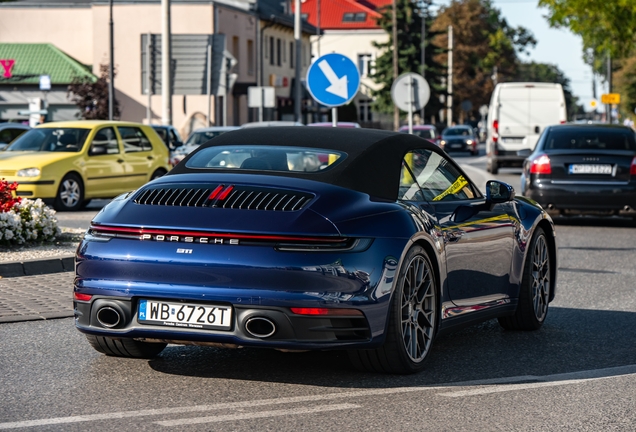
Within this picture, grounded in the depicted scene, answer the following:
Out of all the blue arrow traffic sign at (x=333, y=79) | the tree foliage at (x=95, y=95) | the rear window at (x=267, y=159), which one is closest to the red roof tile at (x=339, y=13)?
the tree foliage at (x=95, y=95)

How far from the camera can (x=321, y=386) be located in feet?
21.3

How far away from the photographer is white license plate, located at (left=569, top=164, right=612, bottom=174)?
18184mm

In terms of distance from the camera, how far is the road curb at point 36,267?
37.2 ft

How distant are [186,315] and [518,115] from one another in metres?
31.5

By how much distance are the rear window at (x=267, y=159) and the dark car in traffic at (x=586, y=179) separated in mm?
11713

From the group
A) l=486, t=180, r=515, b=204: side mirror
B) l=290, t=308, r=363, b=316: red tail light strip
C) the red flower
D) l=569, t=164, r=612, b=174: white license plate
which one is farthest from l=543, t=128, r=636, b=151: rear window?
l=290, t=308, r=363, b=316: red tail light strip

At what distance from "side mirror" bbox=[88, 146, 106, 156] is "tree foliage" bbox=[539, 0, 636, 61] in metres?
21.1

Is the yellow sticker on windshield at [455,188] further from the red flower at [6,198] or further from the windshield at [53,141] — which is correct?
the windshield at [53,141]

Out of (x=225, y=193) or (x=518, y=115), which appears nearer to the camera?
(x=225, y=193)

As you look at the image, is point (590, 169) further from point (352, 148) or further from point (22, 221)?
point (352, 148)

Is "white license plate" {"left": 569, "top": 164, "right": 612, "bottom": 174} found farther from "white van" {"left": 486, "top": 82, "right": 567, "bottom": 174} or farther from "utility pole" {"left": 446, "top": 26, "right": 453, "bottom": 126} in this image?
"utility pole" {"left": 446, "top": 26, "right": 453, "bottom": 126}

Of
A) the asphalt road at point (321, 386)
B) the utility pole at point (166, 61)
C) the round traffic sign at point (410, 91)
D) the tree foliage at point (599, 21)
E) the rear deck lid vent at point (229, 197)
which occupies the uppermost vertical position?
the tree foliage at point (599, 21)

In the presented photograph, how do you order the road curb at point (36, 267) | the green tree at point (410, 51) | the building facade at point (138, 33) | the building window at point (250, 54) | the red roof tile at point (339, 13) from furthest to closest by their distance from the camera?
the red roof tile at point (339, 13)
the green tree at point (410, 51)
the building window at point (250, 54)
the building facade at point (138, 33)
the road curb at point (36, 267)


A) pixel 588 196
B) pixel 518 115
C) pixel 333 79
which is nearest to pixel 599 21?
pixel 518 115
